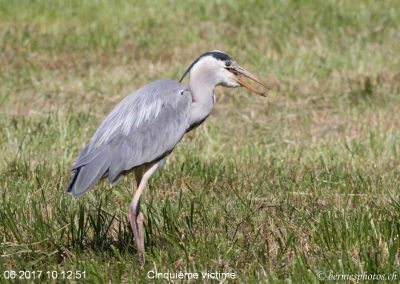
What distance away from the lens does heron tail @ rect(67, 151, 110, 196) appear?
16.2ft

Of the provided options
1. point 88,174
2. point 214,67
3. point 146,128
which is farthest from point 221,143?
point 88,174

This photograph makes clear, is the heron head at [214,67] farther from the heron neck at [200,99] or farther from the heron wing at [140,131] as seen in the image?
the heron wing at [140,131]

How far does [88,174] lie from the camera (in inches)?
197

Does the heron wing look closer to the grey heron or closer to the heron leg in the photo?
the grey heron

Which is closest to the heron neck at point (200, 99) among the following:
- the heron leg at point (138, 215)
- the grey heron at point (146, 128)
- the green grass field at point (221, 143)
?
the grey heron at point (146, 128)

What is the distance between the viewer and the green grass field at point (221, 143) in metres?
4.87

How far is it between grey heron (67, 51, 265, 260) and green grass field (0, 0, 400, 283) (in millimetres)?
249

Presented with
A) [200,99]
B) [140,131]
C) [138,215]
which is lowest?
[138,215]

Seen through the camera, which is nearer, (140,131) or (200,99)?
(140,131)

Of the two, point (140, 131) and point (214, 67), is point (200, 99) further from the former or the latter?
point (140, 131)

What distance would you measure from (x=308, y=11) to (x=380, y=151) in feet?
15.6

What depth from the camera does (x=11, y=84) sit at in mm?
9969

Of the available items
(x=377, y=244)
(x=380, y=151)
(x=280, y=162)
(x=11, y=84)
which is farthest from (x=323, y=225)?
(x=11, y=84)

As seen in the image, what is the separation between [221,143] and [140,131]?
9.22 ft
